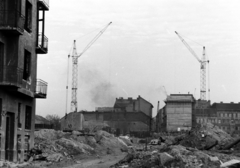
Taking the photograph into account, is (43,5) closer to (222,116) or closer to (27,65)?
(27,65)

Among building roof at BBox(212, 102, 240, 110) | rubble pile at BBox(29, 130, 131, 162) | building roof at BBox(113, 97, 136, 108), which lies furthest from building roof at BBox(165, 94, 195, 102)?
rubble pile at BBox(29, 130, 131, 162)

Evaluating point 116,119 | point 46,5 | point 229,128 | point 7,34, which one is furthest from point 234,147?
point 229,128

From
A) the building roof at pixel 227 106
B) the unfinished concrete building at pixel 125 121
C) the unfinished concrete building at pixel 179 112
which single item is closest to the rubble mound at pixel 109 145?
the unfinished concrete building at pixel 125 121

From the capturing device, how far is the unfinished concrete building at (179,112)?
16788cm

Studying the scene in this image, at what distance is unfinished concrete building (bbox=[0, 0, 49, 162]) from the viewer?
32156 millimetres

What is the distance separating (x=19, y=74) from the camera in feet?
109

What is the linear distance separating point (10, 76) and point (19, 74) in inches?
34.0

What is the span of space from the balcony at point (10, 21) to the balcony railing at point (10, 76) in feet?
8.16

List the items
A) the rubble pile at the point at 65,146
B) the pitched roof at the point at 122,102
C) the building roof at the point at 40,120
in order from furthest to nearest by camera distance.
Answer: the pitched roof at the point at 122,102, the building roof at the point at 40,120, the rubble pile at the point at 65,146

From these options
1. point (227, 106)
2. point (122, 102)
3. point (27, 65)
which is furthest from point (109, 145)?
point (227, 106)

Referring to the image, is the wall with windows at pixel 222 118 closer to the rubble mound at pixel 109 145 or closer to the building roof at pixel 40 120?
the building roof at pixel 40 120

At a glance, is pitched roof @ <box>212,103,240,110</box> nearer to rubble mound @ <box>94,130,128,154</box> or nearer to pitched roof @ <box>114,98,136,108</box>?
pitched roof @ <box>114,98,136,108</box>

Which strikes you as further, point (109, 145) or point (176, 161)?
point (109, 145)

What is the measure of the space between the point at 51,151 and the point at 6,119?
908cm
